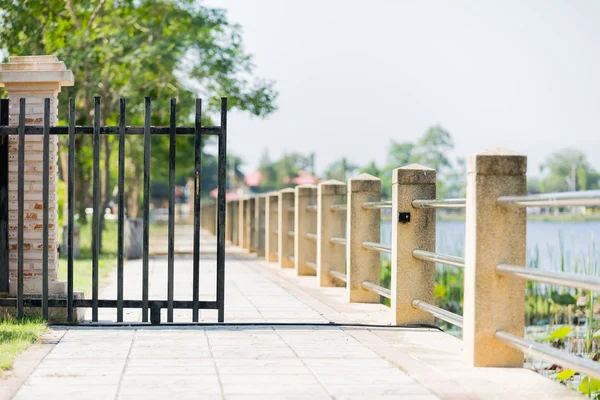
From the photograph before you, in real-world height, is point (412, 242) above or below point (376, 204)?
below

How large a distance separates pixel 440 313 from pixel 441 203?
2.84ft

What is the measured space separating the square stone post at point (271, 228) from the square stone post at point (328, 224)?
228 inches

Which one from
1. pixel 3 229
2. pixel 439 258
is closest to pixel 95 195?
pixel 3 229

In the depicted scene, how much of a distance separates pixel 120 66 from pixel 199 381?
682 inches

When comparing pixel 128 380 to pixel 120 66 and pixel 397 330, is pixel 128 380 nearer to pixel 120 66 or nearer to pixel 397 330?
pixel 397 330

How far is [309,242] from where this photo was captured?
14.4 m

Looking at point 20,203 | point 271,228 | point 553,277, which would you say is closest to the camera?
point 553,277

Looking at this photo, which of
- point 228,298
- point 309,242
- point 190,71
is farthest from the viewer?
point 190,71

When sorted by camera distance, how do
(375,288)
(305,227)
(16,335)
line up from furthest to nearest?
1. (305,227)
2. (375,288)
3. (16,335)

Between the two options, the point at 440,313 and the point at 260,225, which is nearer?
the point at 440,313

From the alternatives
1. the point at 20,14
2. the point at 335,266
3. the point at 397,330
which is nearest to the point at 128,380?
the point at 397,330

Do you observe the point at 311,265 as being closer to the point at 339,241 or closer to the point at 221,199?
the point at 339,241

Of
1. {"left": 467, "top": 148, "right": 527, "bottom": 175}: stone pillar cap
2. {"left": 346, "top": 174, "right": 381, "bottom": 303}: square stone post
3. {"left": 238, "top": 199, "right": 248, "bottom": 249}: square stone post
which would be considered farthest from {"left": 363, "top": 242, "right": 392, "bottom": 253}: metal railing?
{"left": 238, "top": 199, "right": 248, "bottom": 249}: square stone post

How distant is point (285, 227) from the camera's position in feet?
53.5
